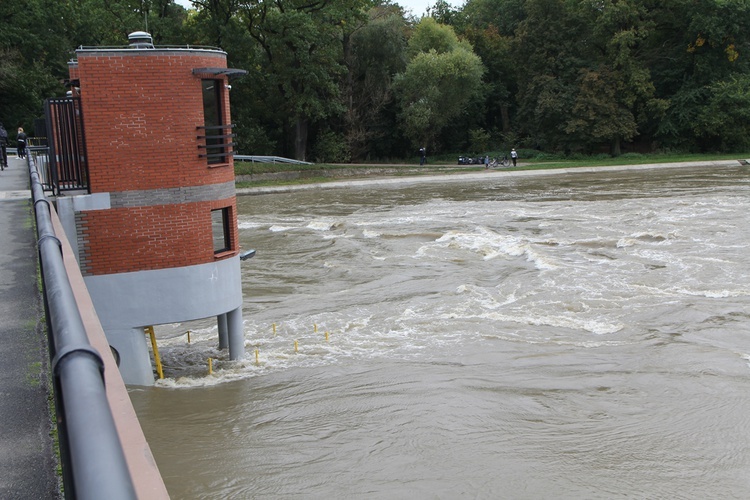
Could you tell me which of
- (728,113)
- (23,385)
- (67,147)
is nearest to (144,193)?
(67,147)

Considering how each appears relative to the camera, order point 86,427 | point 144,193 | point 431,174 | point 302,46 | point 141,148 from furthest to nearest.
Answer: point 431,174
point 302,46
point 144,193
point 141,148
point 86,427

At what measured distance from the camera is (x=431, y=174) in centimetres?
5412

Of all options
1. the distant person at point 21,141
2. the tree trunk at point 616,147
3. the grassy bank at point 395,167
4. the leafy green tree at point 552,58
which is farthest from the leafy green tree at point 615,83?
the distant person at point 21,141

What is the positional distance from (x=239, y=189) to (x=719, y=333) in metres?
35.3

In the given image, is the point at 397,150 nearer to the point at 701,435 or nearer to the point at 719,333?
the point at 719,333

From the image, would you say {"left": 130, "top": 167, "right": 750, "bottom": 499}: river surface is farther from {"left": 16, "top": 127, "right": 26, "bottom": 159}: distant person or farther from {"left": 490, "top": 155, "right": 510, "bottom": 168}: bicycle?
{"left": 490, "top": 155, "right": 510, "bottom": 168}: bicycle

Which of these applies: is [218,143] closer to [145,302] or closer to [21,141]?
[145,302]

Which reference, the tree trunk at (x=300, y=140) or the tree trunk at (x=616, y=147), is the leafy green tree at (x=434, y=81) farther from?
the tree trunk at (x=616, y=147)

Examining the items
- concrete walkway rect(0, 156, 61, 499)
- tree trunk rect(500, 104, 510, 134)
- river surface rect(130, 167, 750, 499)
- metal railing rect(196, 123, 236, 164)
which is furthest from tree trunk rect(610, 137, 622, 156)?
concrete walkway rect(0, 156, 61, 499)

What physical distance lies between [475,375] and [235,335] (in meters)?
5.03

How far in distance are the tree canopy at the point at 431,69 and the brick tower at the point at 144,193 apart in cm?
3713

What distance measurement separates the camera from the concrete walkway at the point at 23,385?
11.7 feet

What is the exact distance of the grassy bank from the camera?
50.9 m

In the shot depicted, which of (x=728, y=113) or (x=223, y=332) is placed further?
(x=728, y=113)
